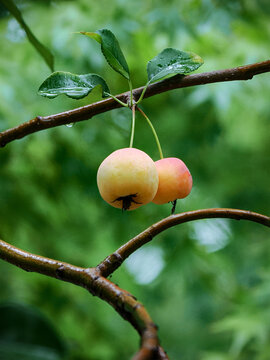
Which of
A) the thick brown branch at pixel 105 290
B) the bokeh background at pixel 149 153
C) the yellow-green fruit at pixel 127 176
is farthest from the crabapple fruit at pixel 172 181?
the bokeh background at pixel 149 153

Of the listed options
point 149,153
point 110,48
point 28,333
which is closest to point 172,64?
point 110,48

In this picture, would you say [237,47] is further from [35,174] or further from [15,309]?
[15,309]

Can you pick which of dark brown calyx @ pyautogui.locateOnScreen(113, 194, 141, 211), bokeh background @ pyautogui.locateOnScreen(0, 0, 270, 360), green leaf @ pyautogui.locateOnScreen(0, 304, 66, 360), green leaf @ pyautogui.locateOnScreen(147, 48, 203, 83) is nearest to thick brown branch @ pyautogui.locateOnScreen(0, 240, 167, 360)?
dark brown calyx @ pyautogui.locateOnScreen(113, 194, 141, 211)

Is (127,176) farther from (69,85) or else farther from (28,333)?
(28,333)

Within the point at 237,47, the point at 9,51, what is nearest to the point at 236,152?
the point at 237,47

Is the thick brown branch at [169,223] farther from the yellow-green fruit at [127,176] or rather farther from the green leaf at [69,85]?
the green leaf at [69,85]
